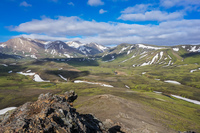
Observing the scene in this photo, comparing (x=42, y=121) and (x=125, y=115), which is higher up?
(x=42, y=121)

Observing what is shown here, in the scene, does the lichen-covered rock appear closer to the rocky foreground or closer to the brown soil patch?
the rocky foreground

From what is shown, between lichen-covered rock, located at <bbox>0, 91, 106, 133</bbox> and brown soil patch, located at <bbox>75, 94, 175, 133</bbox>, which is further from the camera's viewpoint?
brown soil patch, located at <bbox>75, 94, 175, 133</bbox>

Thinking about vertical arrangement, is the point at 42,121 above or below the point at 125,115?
above

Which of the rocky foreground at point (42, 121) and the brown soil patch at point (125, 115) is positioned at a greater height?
the rocky foreground at point (42, 121)

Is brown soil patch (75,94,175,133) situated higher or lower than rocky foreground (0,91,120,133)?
lower

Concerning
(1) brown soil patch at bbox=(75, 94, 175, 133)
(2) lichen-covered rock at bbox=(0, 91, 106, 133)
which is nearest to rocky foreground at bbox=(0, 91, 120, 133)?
(2) lichen-covered rock at bbox=(0, 91, 106, 133)

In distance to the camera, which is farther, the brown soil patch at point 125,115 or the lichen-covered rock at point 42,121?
the brown soil patch at point 125,115

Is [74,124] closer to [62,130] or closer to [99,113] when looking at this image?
[62,130]

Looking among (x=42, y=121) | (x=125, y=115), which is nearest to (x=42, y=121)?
(x=42, y=121)

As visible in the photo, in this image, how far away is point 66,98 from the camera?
34.1 metres

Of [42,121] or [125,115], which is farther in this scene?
[125,115]

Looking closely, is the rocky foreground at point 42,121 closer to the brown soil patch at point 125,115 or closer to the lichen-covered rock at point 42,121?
the lichen-covered rock at point 42,121

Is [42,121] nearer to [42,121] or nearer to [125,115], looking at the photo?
[42,121]

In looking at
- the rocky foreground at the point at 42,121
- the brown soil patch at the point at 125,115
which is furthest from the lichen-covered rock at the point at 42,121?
the brown soil patch at the point at 125,115
